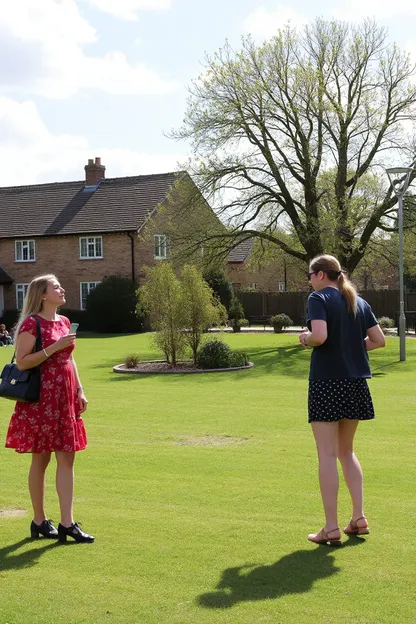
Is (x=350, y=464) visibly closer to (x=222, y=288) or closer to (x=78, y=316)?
(x=222, y=288)

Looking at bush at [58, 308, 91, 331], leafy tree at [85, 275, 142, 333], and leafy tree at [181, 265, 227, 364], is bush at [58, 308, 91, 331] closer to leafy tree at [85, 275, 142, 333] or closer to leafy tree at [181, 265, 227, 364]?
leafy tree at [85, 275, 142, 333]

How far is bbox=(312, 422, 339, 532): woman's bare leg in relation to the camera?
19.5ft

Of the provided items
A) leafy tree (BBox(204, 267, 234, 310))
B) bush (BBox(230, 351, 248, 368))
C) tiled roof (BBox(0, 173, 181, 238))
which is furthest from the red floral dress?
tiled roof (BBox(0, 173, 181, 238))

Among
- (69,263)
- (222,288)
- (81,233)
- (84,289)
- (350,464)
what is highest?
(81,233)

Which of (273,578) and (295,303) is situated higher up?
(295,303)

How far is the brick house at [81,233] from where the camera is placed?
49031 millimetres

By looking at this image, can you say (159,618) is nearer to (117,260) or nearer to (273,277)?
(117,260)

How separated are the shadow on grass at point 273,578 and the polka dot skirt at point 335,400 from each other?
3.07ft

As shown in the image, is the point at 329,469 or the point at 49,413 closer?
the point at 329,469

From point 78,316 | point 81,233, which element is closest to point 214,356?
point 78,316

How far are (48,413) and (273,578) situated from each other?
6.89 ft

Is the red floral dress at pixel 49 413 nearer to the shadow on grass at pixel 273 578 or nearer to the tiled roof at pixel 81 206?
the shadow on grass at pixel 273 578

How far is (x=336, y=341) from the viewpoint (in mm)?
5980

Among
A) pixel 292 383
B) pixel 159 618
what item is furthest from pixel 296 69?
pixel 159 618
